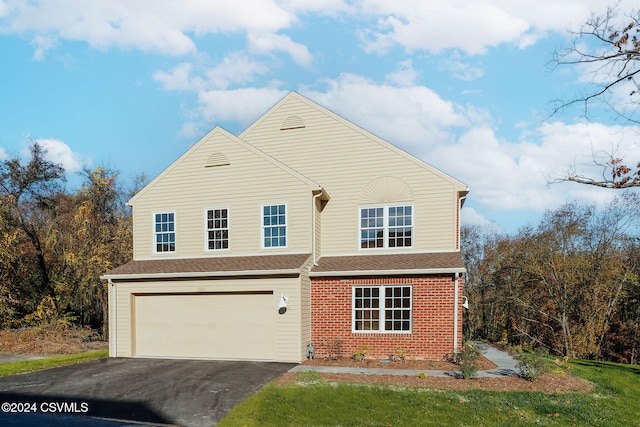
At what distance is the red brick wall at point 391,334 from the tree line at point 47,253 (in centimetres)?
1285

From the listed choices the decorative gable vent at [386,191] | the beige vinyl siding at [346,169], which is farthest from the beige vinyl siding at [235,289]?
the decorative gable vent at [386,191]

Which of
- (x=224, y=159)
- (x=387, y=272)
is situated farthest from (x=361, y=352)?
(x=224, y=159)

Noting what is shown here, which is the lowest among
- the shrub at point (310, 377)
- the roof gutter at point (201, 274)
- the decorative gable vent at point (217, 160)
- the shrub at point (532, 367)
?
the shrub at point (310, 377)

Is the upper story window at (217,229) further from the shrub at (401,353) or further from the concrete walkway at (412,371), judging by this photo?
the shrub at (401,353)

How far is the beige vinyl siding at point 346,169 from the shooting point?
48.6 ft

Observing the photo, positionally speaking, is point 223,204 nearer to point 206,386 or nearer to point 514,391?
point 206,386

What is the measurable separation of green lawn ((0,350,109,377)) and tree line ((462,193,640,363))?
18218 millimetres

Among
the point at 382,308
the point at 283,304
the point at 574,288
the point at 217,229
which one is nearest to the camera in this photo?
the point at 283,304

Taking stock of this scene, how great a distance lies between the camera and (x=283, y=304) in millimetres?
13391

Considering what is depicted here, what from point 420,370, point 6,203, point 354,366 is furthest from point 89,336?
point 420,370

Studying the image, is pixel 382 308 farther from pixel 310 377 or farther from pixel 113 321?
pixel 113 321

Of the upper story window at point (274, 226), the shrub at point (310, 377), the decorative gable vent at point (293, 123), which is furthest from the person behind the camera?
the decorative gable vent at point (293, 123)

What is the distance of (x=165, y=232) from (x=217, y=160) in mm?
3450

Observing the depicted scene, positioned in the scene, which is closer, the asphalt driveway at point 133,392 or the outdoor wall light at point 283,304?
the asphalt driveway at point 133,392
